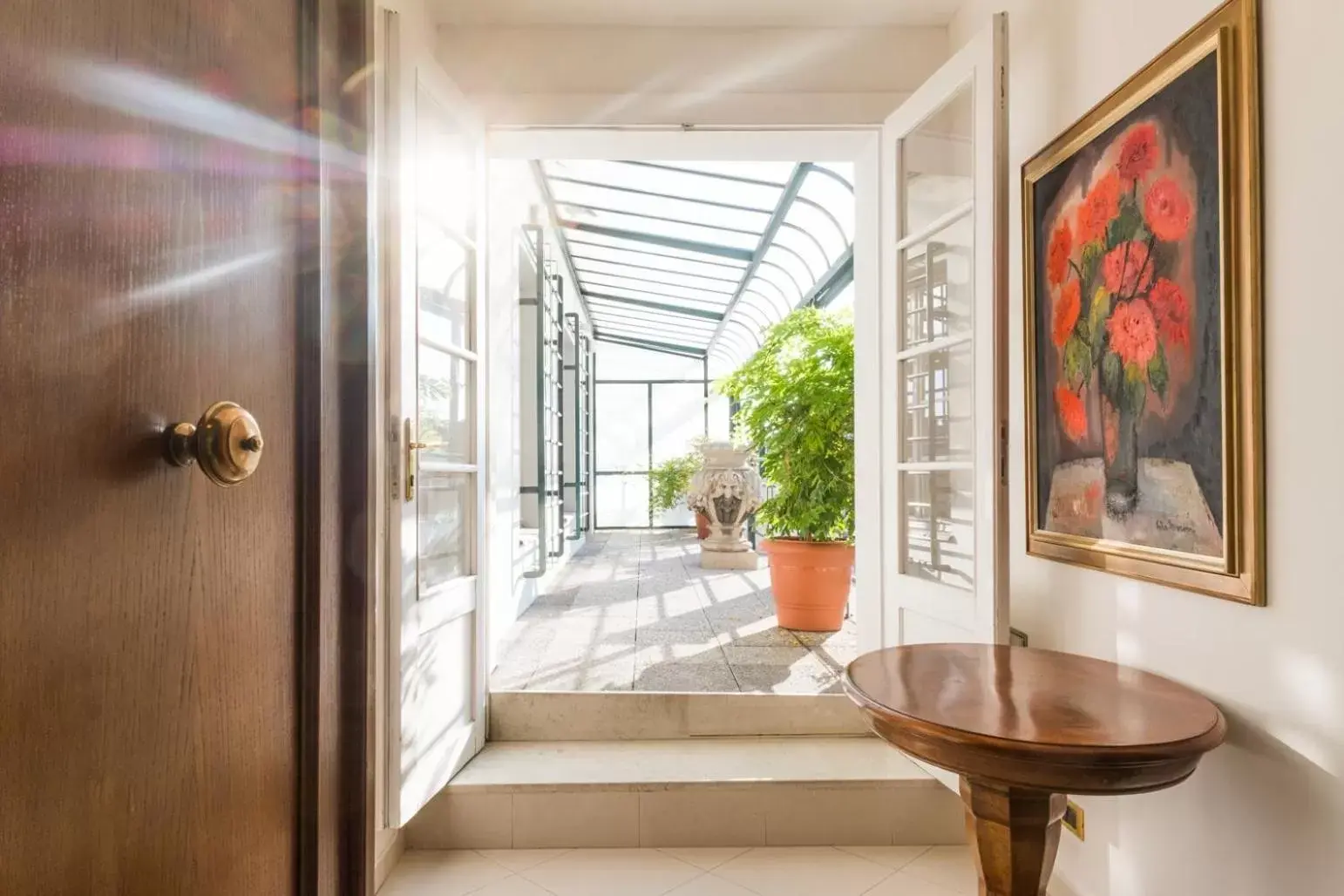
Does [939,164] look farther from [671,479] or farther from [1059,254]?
[671,479]

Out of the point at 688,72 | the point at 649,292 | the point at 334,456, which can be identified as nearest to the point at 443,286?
the point at 334,456

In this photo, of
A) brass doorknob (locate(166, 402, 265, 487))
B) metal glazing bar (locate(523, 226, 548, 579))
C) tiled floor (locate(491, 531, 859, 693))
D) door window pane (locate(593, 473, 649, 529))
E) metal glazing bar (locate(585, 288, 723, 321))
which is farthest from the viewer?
door window pane (locate(593, 473, 649, 529))

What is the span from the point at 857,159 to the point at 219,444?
8.85 ft

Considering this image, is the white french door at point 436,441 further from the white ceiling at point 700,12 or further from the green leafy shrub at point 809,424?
the green leafy shrub at point 809,424

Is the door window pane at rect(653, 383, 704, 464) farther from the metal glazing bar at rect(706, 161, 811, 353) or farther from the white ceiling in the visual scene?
the white ceiling

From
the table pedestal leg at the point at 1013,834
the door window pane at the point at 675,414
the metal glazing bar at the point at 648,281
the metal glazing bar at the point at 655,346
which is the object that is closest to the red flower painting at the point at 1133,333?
the table pedestal leg at the point at 1013,834

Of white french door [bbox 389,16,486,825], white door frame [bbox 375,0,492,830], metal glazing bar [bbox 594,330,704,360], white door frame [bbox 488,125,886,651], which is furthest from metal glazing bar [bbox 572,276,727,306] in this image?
white door frame [bbox 375,0,492,830]

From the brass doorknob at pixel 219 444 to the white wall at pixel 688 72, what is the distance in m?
2.09

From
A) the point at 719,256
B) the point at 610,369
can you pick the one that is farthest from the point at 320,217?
the point at 610,369

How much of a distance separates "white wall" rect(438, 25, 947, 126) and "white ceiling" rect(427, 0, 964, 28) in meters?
0.03

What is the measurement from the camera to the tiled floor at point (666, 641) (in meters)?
2.95

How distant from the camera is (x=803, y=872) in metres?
2.19

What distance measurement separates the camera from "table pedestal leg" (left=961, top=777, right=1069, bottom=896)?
1.37 metres

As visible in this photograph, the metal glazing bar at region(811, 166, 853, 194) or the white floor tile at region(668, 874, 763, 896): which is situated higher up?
the metal glazing bar at region(811, 166, 853, 194)
